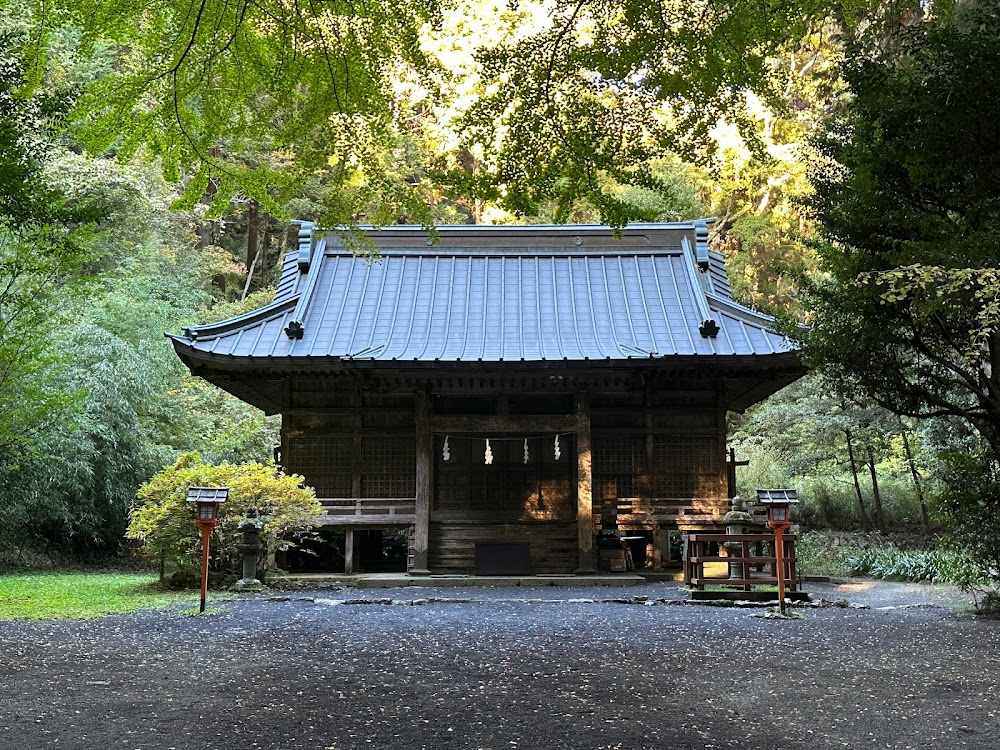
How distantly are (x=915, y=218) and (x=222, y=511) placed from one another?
907 centimetres

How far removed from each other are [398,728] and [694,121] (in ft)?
12.4

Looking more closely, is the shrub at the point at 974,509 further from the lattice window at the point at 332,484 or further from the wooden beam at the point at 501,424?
the lattice window at the point at 332,484

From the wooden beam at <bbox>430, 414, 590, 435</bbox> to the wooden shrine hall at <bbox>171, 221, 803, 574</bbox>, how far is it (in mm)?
→ 22

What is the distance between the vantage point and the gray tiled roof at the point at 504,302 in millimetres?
13680

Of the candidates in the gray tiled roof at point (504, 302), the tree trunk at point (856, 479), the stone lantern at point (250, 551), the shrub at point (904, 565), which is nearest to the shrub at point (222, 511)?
the stone lantern at point (250, 551)

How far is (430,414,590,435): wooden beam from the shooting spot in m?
13.7

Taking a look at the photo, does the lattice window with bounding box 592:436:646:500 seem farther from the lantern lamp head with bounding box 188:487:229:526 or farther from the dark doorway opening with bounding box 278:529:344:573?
the lantern lamp head with bounding box 188:487:229:526

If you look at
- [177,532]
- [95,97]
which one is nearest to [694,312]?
[177,532]

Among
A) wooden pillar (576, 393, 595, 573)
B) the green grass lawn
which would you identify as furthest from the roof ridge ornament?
wooden pillar (576, 393, 595, 573)

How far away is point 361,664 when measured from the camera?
6250 millimetres

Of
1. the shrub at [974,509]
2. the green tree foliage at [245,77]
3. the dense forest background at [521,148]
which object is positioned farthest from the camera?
the shrub at [974,509]

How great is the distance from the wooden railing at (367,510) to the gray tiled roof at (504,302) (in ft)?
7.62

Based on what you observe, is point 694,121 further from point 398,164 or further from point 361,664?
point 361,664

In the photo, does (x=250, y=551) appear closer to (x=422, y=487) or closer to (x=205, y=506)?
(x=205, y=506)
